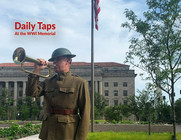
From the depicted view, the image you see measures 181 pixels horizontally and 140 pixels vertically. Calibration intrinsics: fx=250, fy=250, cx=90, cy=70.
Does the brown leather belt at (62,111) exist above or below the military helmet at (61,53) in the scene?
below

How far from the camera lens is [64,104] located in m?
3.70

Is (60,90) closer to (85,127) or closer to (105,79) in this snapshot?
(85,127)

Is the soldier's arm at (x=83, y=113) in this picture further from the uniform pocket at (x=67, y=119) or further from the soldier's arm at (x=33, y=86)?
the soldier's arm at (x=33, y=86)

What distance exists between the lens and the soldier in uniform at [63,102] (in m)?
3.62

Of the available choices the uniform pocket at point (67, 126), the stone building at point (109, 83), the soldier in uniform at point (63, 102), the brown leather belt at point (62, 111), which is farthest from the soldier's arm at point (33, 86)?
the stone building at point (109, 83)

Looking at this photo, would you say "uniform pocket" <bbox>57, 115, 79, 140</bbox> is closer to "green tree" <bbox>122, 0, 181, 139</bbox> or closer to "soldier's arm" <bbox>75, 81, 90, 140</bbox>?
"soldier's arm" <bbox>75, 81, 90, 140</bbox>

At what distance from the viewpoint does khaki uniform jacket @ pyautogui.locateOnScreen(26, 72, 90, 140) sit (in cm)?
361

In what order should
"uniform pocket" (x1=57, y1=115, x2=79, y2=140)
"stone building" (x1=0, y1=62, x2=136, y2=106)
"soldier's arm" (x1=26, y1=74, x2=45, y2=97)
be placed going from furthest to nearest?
"stone building" (x1=0, y1=62, x2=136, y2=106) → "soldier's arm" (x1=26, y1=74, x2=45, y2=97) → "uniform pocket" (x1=57, y1=115, x2=79, y2=140)

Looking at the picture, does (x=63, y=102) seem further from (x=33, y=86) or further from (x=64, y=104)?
(x=33, y=86)

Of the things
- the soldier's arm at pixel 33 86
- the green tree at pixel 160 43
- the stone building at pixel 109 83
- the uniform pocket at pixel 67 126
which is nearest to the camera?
the uniform pocket at pixel 67 126

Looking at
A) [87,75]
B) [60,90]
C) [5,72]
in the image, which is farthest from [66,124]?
[5,72]

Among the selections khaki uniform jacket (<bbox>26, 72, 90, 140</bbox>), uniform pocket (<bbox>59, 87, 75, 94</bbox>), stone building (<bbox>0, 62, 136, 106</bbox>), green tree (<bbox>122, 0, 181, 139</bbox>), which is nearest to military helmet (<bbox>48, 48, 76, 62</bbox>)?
Answer: khaki uniform jacket (<bbox>26, 72, 90, 140</bbox>)

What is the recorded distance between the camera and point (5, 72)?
7450cm

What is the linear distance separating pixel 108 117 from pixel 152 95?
12.6 meters
